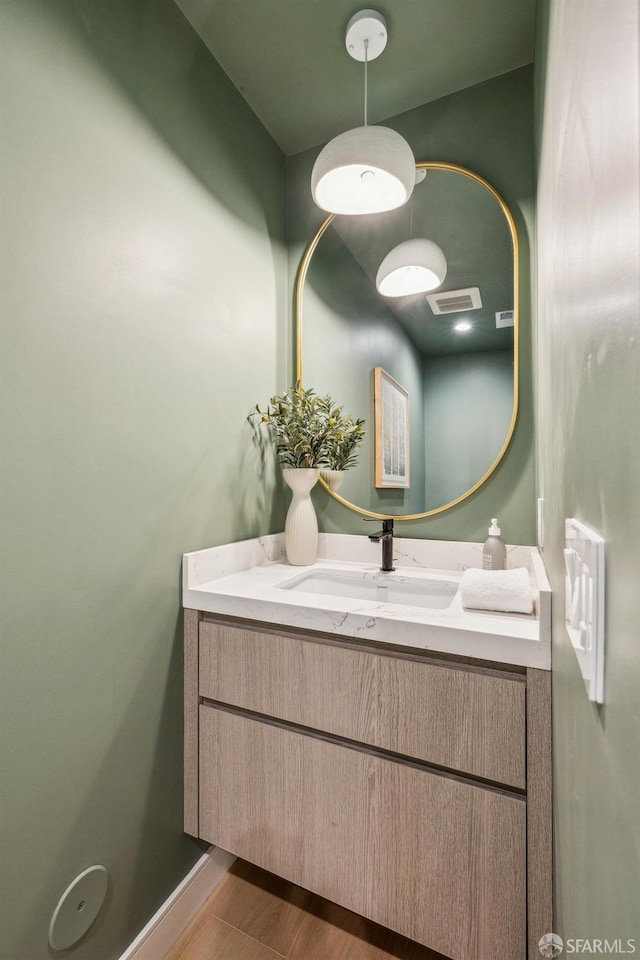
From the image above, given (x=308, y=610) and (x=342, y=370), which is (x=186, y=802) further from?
(x=342, y=370)

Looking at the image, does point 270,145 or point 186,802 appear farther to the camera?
point 270,145

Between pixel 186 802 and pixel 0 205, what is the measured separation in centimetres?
143

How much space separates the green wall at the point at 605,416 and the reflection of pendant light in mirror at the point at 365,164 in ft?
2.30

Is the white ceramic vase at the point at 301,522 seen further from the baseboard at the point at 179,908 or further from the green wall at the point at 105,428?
the baseboard at the point at 179,908

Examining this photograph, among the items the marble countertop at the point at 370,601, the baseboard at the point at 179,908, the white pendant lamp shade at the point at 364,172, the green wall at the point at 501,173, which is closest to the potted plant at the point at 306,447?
the marble countertop at the point at 370,601

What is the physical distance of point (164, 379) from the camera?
3.85ft

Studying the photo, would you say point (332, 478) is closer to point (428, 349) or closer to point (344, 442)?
point (344, 442)

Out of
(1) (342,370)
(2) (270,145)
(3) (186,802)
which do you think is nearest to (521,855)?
(3) (186,802)

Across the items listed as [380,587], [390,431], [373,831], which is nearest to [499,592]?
[380,587]

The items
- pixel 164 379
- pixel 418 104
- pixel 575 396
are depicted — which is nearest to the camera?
pixel 575 396

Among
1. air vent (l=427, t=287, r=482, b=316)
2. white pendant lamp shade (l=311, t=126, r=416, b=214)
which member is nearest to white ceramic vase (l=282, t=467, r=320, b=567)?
air vent (l=427, t=287, r=482, b=316)

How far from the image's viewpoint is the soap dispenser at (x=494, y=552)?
1.30 metres

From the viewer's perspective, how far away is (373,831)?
985 mm

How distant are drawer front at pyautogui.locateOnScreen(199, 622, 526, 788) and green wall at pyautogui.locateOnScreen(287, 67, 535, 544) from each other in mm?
626
